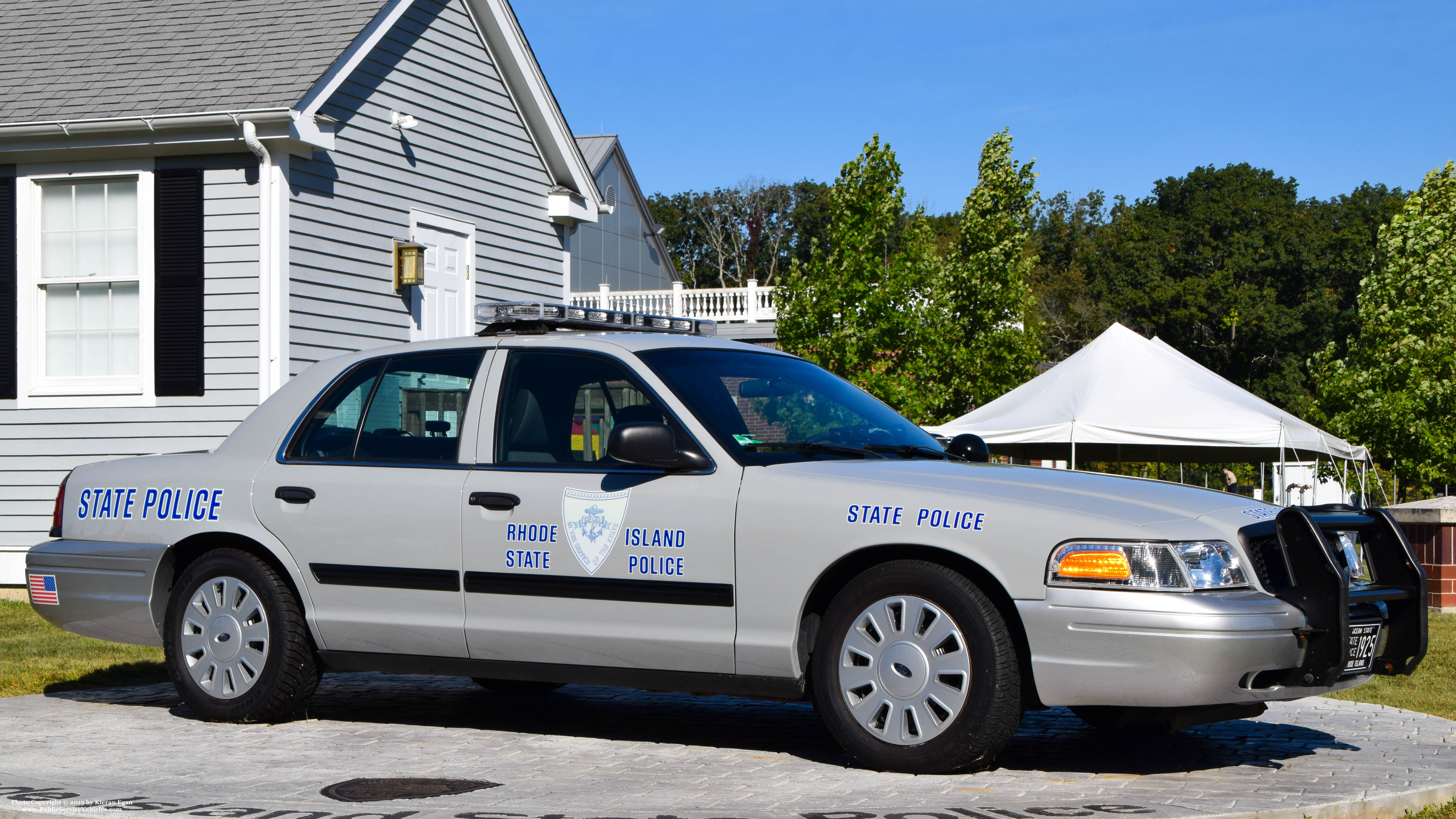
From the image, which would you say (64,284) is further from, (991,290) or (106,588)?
(991,290)

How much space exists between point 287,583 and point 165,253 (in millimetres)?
7325

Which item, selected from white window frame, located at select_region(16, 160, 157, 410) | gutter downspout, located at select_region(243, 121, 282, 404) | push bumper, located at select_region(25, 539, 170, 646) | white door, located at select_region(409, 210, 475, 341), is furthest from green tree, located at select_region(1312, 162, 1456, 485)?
push bumper, located at select_region(25, 539, 170, 646)

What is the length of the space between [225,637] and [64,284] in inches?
308

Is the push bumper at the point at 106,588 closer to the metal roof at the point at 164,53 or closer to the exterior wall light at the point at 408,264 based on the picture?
the metal roof at the point at 164,53

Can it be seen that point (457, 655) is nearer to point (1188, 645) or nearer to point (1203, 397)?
point (1188, 645)

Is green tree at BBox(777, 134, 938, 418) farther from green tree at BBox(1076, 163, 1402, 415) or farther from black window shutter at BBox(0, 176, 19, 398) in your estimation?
green tree at BBox(1076, 163, 1402, 415)

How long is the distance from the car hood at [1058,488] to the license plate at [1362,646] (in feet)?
1.67

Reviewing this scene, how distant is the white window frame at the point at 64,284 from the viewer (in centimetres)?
1317

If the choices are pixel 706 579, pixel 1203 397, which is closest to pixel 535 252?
A: pixel 1203 397

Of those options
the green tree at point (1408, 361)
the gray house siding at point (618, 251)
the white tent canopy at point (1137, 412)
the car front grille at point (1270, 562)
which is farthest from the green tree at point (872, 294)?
the car front grille at point (1270, 562)

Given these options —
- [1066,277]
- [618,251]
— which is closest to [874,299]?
[618,251]

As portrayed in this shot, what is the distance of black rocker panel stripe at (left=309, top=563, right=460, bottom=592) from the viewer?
625 cm

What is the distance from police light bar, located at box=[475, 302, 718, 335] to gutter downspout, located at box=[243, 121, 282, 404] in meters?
6.29

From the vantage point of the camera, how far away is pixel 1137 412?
16062mm
